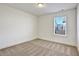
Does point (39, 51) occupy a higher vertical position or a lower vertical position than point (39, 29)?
lower

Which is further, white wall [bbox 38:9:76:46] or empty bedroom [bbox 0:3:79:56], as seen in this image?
white wall [bbox 38:9:76:46]

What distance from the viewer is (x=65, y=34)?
336 centimetres

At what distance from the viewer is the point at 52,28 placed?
390cm

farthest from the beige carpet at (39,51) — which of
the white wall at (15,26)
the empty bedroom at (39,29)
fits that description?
the white wall at (15,26)

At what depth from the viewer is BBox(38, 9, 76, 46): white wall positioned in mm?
3114

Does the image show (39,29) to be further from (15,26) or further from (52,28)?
(15,26)

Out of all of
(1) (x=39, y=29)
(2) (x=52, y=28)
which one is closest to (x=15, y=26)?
(1) (x=39, y=29)

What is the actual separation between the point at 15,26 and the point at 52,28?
201cm

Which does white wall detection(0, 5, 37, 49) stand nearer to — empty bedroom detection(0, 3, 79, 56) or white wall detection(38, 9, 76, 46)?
empty bedroom detection(0, 3, 79, 56)

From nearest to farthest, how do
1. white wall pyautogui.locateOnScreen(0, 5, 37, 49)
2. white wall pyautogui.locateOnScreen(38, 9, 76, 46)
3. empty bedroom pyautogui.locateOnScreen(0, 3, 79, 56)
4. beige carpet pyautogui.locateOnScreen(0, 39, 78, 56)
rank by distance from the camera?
beige carpet pyautogui.locateOnScreen(0, 39, 78, 56)
empty bedroom pyautogui.locateOnScreen(0, 3, 79, 56)
white wall pyautogui.locateOnScreen(0, 5, 37, 49)
white wall pyautogui.locateOnScreen(38, 9, 76, 46)

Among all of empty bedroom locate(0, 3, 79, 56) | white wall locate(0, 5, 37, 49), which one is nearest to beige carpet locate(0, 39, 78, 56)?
empty bedroom locate(0, 3, 79, 56)

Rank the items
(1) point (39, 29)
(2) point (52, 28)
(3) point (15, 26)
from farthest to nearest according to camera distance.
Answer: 1. (1) point (39, 29)
2. (2) point (52, 28)
3. (3) point (15, 26)

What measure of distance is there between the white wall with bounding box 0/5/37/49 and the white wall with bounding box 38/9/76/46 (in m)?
0.49

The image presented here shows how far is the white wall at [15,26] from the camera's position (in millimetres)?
2801
